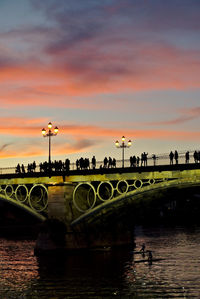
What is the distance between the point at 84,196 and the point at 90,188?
1.11 metres

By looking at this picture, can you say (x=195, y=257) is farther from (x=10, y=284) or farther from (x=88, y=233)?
(x=10, y=284)

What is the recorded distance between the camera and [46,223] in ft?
207

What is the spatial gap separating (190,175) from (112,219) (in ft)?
45.8

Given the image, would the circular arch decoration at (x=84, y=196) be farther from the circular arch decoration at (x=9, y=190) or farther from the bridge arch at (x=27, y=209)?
the circular arch decoration at (x=9, y=190)

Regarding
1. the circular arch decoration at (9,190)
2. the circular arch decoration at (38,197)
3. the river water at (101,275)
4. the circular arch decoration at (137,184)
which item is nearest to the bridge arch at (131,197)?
the circular arch decoration at (137,184)

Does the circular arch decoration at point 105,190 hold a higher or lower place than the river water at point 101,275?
higher

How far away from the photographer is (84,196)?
6550 centimetres

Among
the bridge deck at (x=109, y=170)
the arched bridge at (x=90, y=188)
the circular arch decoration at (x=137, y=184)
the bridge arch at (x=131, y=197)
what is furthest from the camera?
the circular arch decoration at (x=137, y=184)

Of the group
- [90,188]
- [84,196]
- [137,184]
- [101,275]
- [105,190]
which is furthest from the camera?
[105,190]

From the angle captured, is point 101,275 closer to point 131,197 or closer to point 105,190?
point 131,197

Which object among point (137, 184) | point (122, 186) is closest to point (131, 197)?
point (137, 184)

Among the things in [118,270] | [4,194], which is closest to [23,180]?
[4,194]

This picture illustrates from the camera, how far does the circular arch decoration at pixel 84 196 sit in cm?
6372

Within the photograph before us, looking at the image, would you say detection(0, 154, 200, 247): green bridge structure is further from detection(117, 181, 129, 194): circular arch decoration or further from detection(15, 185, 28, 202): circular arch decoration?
detection(15, 185, 28, 202): circular arch decoration
